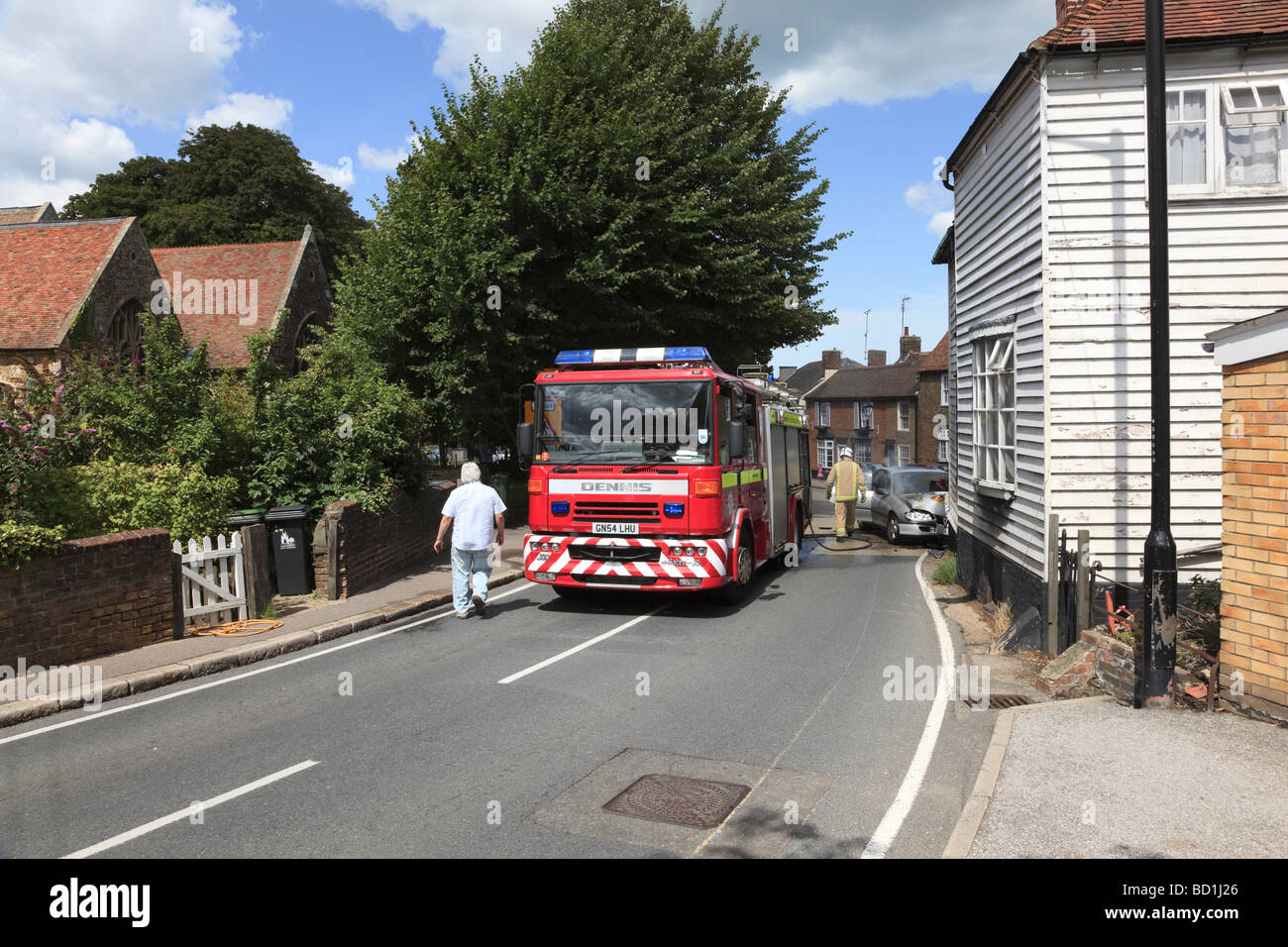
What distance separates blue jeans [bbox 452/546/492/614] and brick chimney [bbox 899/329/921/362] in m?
56.3

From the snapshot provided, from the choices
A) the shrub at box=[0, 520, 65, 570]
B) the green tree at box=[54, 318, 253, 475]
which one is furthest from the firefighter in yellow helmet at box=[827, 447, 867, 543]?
the shrub at box=[0, 520, 65, 570]

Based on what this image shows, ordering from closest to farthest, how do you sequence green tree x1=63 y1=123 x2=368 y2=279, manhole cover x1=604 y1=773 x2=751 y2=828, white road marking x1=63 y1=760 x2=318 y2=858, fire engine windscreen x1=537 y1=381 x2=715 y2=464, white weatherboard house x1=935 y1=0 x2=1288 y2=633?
1. white road marking x1=63 y1=760 x2=318 y2=858
2. manhole cover x1=604 y1=773 x2=751 y2=828
3. white weatherboard house x1=935 y1=0 x2=1288 y2=633
4. fire engine windscreen x1=537 y1=381 x2=715 y2=464
5. green tree x1=63 y1=123 x2=368 y2=279

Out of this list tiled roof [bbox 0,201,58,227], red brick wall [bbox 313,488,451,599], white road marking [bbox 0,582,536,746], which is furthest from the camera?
tiled roof [bbox 0,201,58,227]

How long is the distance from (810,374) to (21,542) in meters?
72.0

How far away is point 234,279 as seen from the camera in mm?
37594

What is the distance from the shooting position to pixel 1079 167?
9984 mm

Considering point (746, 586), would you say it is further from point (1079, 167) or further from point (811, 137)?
point (811, 137)

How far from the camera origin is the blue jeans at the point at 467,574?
37.1ft

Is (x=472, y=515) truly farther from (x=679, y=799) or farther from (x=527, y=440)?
(x=679, y=799)

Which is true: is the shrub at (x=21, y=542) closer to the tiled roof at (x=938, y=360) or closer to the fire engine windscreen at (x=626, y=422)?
the fire engine windscreen at (x=626, y=422)

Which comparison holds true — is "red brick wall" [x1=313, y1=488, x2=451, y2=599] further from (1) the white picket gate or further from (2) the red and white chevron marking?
(2) the red and white chevron marking

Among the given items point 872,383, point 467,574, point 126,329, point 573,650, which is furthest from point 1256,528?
point 872,383

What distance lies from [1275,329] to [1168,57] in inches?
203

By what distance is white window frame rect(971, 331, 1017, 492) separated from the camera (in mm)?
11703
